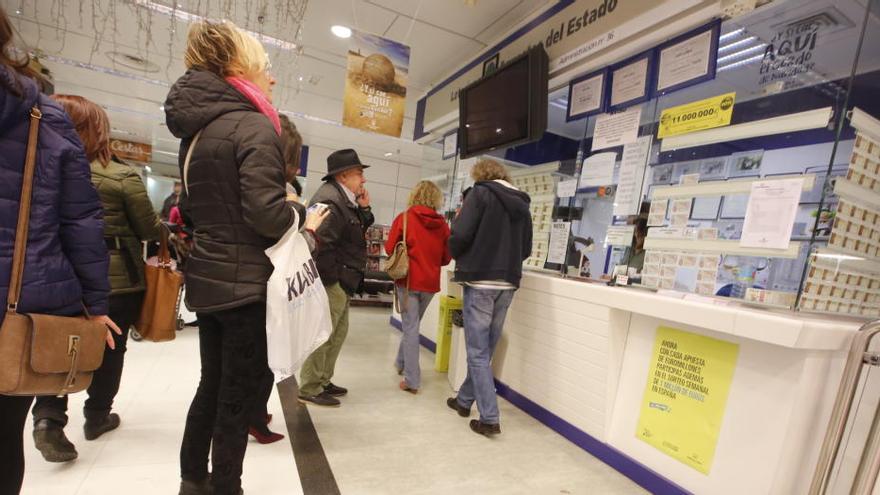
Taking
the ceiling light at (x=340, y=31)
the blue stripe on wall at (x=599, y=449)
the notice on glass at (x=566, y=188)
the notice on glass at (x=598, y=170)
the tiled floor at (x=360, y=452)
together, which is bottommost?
the tiled floor at (x=360, y=452)

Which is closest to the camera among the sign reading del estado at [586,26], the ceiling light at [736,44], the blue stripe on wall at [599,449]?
the blue stripe on wall at [599,449]

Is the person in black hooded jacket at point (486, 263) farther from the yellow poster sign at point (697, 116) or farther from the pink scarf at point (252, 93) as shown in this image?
the pink scarf at point (252, 93)

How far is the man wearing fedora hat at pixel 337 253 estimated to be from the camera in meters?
2.49

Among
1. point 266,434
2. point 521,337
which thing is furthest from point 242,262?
point 521,337

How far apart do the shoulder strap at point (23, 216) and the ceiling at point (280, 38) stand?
69.8 inches

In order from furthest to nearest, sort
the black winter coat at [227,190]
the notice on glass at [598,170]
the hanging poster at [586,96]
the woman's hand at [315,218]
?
the hanging poster at [586,96] < the notice on glass at [598,170] < the woman's hand at [315,218] < the black winter coat at [227,190]

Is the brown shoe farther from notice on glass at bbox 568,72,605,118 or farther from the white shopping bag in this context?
notice on glass at bbox 568,72,605,118

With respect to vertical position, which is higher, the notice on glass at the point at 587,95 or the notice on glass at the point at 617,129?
the notice on glass at the point at 587,95

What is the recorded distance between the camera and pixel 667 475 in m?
2.14

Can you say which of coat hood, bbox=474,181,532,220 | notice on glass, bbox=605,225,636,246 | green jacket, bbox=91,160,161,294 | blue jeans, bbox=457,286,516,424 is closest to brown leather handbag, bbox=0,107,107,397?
green jacket, bbox=91,160,161,294

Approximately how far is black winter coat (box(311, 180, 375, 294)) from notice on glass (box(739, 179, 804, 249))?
213 cm

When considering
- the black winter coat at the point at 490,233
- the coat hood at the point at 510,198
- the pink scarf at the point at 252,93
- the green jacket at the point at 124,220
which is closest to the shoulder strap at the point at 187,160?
the pink scarf at the point at 252,93

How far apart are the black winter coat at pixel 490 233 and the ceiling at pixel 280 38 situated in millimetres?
1801

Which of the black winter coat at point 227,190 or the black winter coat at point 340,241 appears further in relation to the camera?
the black winter coat at point 340,241
